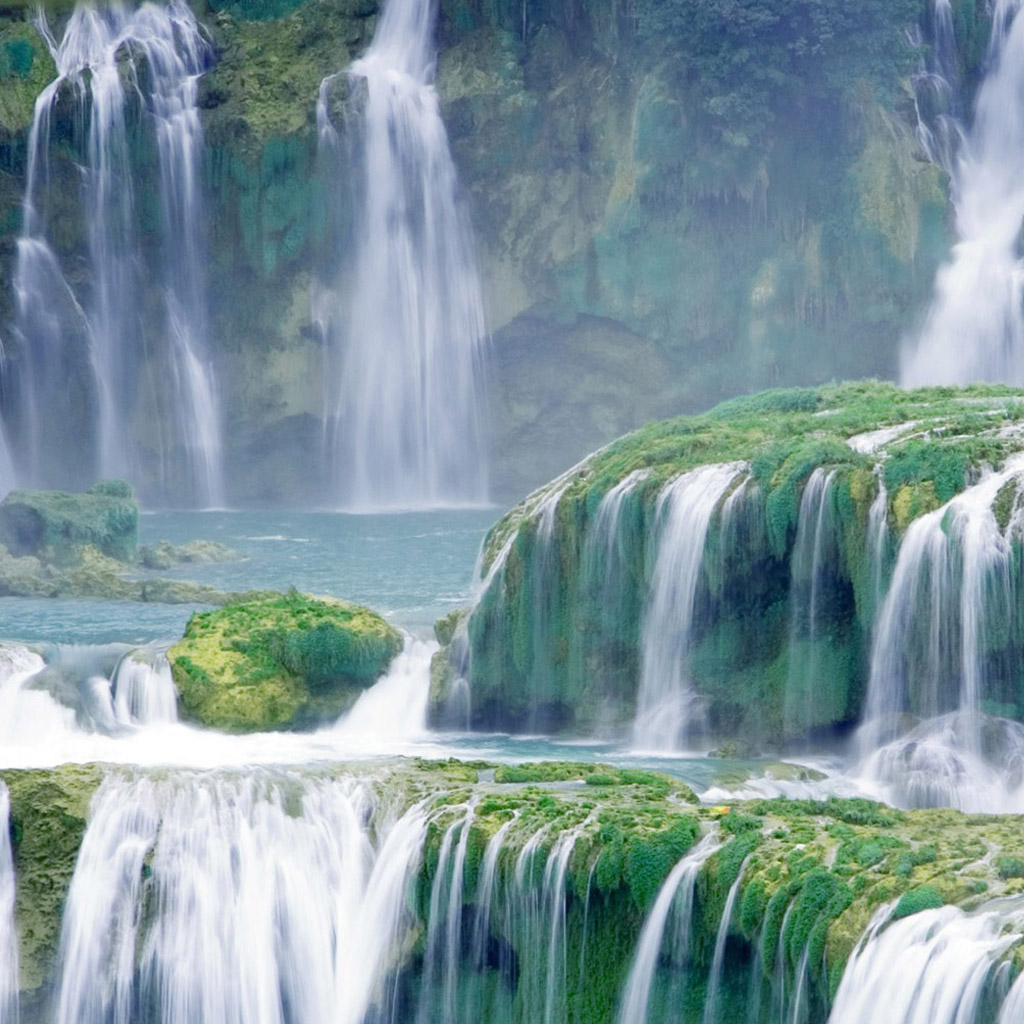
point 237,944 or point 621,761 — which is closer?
point 237,944

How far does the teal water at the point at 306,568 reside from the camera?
114 ft

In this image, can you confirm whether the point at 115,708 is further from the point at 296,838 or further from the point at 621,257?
the point at 621,257

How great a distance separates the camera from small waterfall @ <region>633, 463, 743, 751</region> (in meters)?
27.4

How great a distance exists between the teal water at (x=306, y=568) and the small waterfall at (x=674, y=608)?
4.66 m

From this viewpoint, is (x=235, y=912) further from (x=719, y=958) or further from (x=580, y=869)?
(x=719, y=958)

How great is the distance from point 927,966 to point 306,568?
2660 cm

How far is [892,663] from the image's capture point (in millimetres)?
25594

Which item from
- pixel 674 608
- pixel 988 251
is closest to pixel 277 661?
pixel 674 608

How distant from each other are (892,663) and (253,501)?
3239 cm

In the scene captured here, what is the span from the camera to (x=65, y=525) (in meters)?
41.5

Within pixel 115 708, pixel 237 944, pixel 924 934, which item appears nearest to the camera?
pixel 924 934

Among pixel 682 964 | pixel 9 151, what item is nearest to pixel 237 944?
pixel 682 964

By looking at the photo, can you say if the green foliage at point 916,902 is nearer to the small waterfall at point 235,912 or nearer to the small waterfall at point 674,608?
the small waterfall at point 235,912

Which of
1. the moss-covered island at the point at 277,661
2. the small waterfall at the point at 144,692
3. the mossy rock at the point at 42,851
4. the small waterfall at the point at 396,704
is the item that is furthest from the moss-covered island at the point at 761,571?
the mossy rock at the point at 42,851
